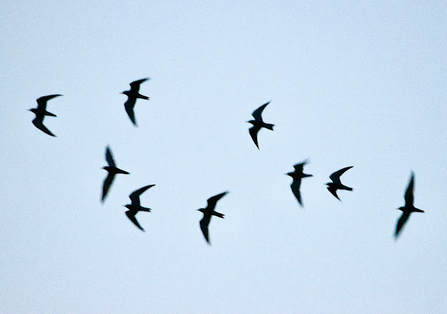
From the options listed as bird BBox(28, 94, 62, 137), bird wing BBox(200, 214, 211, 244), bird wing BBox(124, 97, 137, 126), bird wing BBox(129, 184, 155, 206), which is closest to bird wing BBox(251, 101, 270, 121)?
bird wing BBox(200, 214, 211, 244)

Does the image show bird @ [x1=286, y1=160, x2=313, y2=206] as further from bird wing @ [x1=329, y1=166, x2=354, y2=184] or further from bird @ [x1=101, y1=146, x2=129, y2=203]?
bird @ [x1=101, y1=146, x2=129, y2=203]

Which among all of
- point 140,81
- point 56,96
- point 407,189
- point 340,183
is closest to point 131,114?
point 140,81

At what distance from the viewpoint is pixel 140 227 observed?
93.7 feet

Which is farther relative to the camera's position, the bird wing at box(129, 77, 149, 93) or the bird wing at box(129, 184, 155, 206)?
the bird wing at box(129, 77, 149, 93)

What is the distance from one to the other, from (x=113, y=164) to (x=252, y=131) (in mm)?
7478

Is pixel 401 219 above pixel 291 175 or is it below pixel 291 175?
below

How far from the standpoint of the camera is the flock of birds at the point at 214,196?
85.7 feet

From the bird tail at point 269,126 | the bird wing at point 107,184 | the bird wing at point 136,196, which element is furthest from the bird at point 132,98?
the bird tail at point 269,126

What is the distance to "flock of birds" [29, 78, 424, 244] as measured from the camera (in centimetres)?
2612

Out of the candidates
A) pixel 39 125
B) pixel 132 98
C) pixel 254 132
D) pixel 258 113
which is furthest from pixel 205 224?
pixel 39 125

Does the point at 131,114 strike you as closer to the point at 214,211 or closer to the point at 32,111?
the point at 32,111

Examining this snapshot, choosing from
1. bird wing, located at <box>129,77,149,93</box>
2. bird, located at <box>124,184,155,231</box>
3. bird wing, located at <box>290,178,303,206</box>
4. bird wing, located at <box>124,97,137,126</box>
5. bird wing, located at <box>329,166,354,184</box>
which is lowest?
bird, located at <box>124,184,155,231</box>

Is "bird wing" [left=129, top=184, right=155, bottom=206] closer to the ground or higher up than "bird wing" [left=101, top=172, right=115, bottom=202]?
closer to the ground

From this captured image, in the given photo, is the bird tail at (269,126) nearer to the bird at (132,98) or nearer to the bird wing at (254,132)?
the bird wing at (254,132)
